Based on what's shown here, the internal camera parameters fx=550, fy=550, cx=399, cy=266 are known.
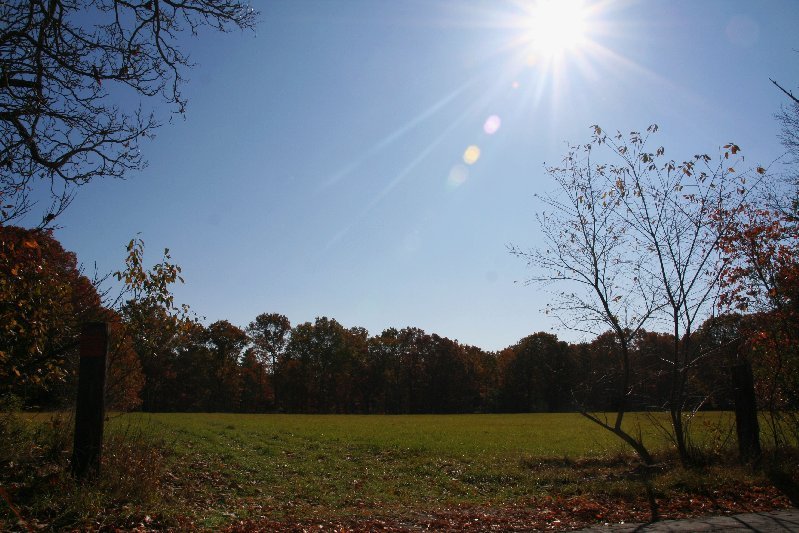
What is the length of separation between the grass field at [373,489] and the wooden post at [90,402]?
31cm

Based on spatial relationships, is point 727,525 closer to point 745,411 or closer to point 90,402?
point 745,411

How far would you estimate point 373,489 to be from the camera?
12.9 meters

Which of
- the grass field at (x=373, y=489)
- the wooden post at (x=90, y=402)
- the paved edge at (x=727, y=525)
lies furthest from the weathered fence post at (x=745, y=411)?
the wooden post at (x=90, y=402)

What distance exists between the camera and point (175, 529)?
671 centimetres

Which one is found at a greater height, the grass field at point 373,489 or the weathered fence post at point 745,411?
the weathered fence post at point 745,411

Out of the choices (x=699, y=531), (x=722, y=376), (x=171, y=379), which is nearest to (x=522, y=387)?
(x=171, y=379)

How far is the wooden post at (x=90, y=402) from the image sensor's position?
7531mm

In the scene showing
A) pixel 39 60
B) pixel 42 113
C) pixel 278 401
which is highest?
pixel 39 60

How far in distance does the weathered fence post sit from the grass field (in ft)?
1.96

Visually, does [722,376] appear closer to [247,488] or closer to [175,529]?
[247,488]

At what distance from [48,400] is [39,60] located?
8873mm

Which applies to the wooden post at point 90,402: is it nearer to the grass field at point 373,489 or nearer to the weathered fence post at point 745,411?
the grass field at point 373,489

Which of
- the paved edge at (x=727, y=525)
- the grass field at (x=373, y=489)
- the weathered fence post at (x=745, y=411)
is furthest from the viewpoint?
the weathered fence post at (x=745, y=411)

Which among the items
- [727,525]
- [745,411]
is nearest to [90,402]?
[727,525]
